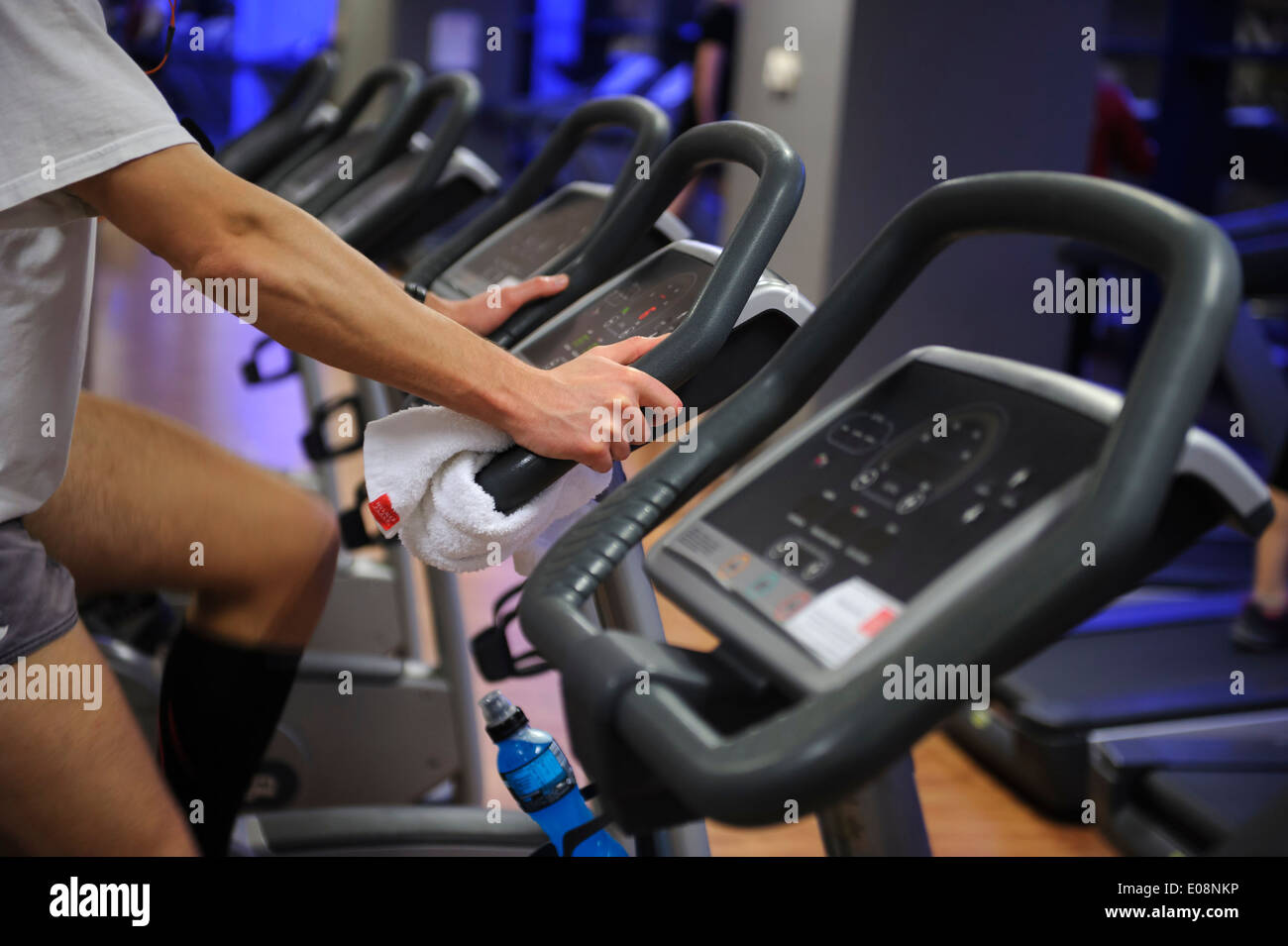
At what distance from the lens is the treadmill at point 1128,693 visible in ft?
7.53

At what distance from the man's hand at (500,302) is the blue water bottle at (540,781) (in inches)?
16.7

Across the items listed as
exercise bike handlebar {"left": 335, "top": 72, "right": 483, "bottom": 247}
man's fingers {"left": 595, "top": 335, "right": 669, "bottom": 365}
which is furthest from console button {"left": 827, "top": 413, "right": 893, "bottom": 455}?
exercise bike handlebar {"left": 335, "top": 72, "right": 483, "bottom": 247}

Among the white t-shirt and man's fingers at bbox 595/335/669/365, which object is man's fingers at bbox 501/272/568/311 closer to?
man's fingers at bbox 595/335/669/365

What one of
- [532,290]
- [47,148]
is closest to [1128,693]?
[532,290]

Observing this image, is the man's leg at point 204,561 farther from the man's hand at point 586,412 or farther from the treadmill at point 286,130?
the treadmill at point 286,130

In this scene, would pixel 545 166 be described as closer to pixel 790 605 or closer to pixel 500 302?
pixel 500 302

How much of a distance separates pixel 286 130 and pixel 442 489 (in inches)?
69.5

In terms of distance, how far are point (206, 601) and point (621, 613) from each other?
20.1 inches

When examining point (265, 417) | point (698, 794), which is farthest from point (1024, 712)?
point (265, 417)

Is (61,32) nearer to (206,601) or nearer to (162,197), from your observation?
(162,197)

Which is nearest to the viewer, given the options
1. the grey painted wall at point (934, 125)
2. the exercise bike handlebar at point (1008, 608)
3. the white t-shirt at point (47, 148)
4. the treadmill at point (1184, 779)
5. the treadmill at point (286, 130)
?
the exercise bike handlebar at point (1008, 608)

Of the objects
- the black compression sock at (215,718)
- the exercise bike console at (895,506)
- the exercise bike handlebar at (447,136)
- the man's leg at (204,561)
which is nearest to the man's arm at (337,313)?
the exercise bike console at (895,506)

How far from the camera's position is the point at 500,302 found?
126 centimetres
